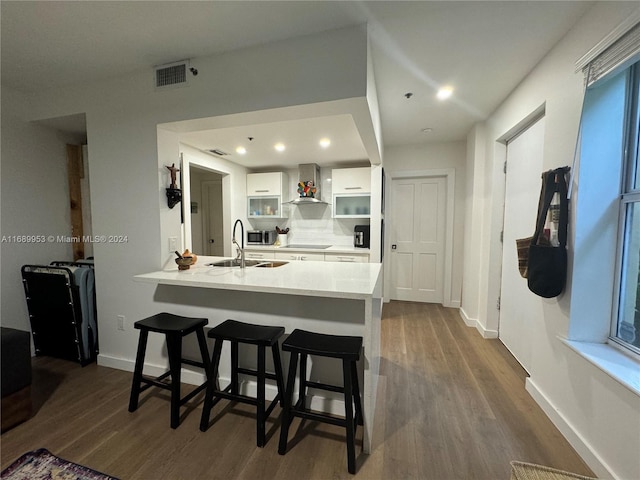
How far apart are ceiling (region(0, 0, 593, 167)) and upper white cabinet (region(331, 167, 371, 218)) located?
1.59 m

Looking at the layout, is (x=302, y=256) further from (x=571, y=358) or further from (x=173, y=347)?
(x=571, y=358)

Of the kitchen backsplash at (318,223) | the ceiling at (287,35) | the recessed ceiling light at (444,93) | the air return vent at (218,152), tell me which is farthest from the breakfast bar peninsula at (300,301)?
the kitchen backsplash at (318,223)

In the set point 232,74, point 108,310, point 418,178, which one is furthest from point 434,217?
point 108,310

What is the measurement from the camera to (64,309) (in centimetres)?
233

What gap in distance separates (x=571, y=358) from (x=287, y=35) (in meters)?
2.62

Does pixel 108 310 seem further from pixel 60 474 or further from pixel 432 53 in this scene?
pixel 432 53

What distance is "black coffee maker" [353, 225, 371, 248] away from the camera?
13.5ft

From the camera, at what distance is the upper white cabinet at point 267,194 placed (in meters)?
4.51

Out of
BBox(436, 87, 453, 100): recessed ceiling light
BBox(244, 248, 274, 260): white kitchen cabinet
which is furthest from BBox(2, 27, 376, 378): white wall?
BBox(244, 248, 274, 260): white kitchen cabinet

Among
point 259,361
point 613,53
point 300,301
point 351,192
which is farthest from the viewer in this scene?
point 351,192

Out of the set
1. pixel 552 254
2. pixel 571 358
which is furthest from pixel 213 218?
pixel 571 358

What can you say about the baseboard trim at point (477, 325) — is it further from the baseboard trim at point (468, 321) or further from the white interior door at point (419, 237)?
the white interior door at point (419, 237)

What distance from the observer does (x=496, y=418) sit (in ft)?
5.65

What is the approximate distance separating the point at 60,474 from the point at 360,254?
10.6 ft
